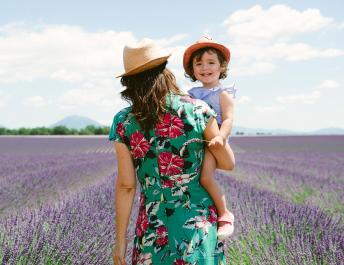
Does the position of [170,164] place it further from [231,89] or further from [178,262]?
[231,89]

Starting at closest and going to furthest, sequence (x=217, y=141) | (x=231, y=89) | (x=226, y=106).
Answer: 1. (x=217, y=141)
2. (x=226, y=106)
3. (x=231, y=89)

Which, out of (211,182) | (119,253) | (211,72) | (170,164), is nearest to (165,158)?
(170,164)

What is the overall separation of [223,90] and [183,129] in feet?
1.55

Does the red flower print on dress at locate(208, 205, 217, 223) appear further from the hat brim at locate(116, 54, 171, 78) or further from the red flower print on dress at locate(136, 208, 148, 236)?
the hat brim at locate(116, 54, 171, 78)

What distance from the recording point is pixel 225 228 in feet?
6.28

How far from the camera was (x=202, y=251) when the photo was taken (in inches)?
72.4

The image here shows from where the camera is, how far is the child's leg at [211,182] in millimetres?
1903

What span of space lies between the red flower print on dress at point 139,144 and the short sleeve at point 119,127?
0.04 meters

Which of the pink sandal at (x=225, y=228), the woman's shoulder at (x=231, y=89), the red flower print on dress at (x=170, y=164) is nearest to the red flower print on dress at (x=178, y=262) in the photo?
A: the pink sandal at (x=225, y=228)

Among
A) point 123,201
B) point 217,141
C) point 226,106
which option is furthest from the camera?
point 226,106

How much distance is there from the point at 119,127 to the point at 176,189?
0.29m

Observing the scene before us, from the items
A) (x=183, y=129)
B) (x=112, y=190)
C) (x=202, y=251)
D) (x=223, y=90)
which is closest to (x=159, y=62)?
(x=183, y=129)

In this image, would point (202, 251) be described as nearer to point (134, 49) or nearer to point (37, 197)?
point (134, 49)

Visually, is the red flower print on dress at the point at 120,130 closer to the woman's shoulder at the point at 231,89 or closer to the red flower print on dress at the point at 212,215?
the red flower print on dress at the point at 212,215
